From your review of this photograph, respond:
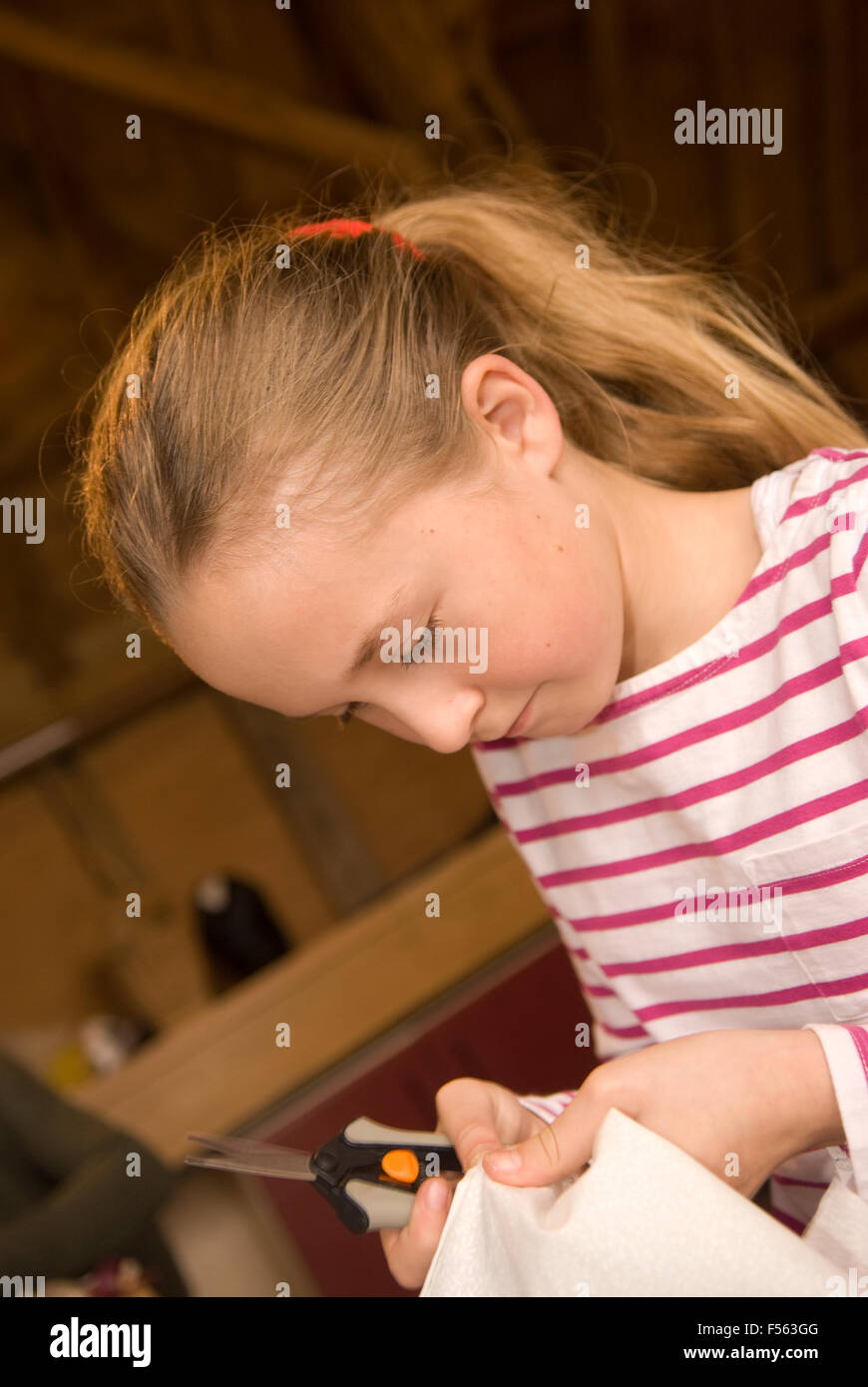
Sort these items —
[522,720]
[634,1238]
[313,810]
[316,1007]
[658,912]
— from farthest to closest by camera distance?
[313,810], [316,1007], [658,912], [522,720], [634,1238]

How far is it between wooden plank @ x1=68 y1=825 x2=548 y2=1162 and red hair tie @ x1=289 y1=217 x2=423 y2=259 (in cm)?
104

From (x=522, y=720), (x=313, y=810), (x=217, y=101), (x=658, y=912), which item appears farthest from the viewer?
(x=313, y=810)

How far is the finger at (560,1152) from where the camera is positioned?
68 centimetres

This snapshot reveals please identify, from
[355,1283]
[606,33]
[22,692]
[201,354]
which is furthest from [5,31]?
[355,1283]

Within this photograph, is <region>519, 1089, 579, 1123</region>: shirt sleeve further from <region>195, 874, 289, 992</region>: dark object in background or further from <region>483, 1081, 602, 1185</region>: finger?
<region>195, 874, 289, 992</region>: dark object in background

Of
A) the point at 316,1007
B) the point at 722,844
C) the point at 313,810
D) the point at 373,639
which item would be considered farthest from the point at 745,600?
the point at 313,810

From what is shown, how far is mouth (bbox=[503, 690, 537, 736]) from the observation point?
842mm

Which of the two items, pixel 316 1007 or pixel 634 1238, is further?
pixel 316 1007

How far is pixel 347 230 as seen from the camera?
0.87m

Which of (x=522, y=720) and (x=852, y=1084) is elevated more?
(x=522, y=720)

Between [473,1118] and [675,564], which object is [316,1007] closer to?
[473,1118]

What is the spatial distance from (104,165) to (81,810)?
152cm

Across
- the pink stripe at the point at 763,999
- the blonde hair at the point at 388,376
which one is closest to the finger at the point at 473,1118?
the pink stripe at the point at 763,999

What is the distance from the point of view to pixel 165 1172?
4.68 feet
